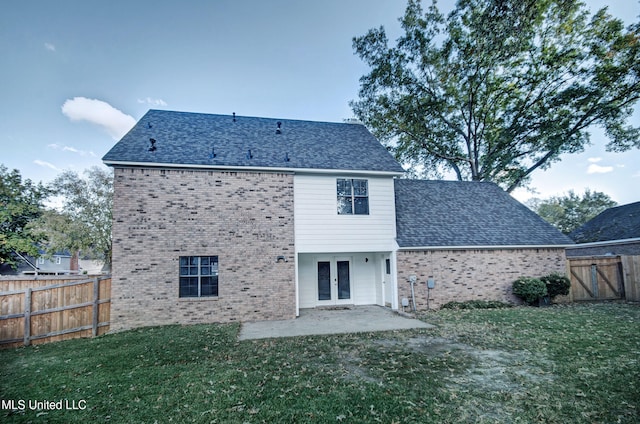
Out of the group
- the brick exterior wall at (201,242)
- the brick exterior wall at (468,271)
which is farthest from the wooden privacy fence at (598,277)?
the brick exterior wall at (201,242)

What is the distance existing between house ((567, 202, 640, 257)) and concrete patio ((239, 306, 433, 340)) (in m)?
12.1

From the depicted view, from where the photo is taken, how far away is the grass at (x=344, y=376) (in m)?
3.85

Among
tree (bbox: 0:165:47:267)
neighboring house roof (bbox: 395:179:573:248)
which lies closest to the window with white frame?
tree (bbox: 0:165:47:267)

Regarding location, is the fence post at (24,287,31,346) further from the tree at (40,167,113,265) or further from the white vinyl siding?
the tree at (40,167,113,265)

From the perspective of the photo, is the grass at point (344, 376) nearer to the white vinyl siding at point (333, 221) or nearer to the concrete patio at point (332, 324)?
the concrete patio at point (332, 324)

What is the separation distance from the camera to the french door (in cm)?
1238

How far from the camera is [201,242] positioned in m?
9.77

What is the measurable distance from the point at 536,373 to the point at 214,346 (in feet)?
20.9

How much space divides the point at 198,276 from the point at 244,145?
5029 millimetres

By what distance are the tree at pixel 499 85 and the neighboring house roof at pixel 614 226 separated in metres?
3.92

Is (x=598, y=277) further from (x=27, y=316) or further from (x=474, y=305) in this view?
(x=27, y=316)

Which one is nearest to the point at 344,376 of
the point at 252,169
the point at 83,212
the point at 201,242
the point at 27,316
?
the point at 201,242

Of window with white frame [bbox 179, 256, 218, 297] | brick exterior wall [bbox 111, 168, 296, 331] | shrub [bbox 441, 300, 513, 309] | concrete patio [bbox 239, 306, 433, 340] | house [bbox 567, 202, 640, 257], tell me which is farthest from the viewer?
house [bbox 567, 202, 640, 257]

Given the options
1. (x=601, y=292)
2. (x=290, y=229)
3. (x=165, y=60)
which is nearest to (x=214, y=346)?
(x=290, y=229)
